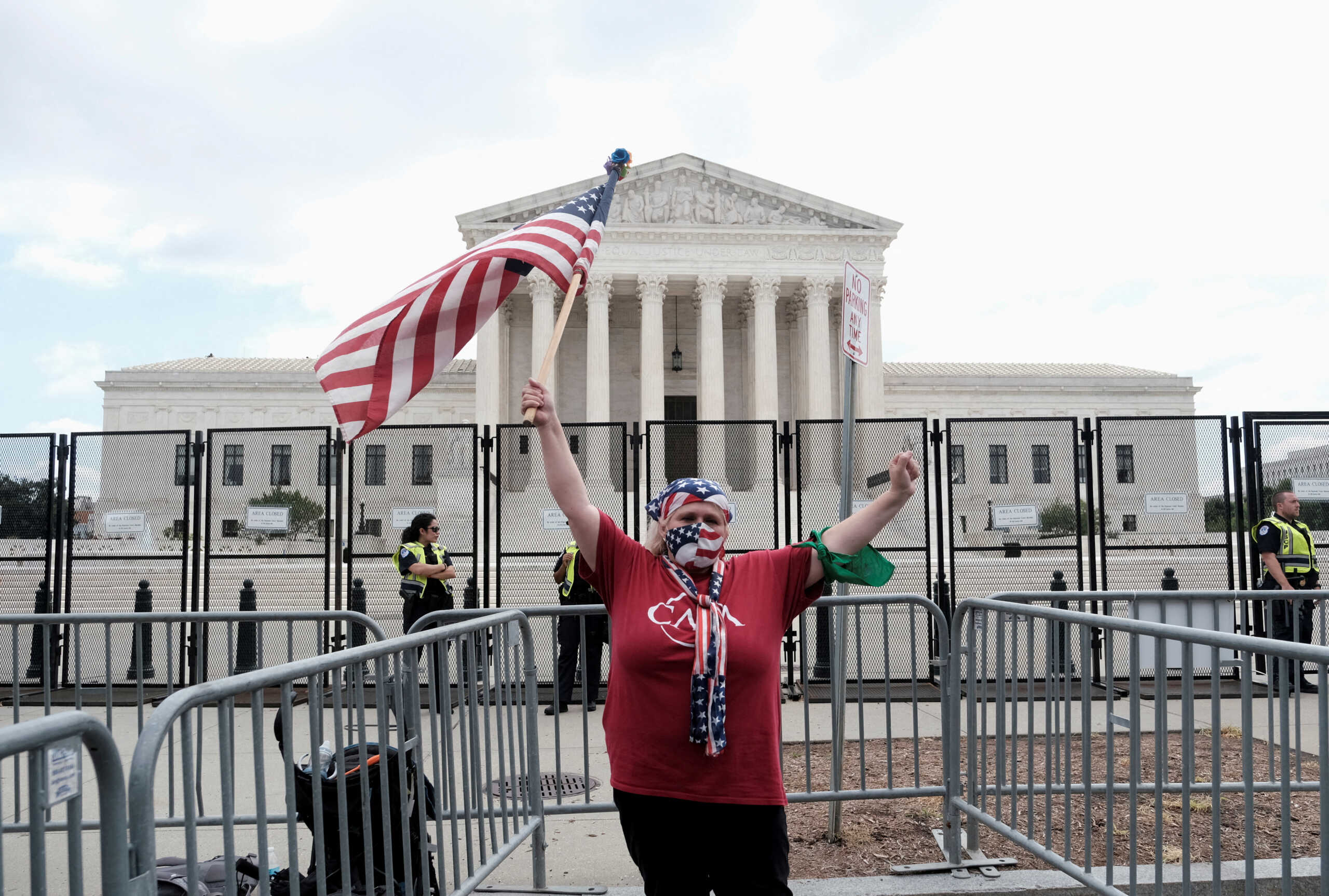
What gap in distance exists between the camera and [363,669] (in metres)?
3.73

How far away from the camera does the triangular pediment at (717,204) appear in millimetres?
47844

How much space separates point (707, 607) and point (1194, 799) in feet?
15.3

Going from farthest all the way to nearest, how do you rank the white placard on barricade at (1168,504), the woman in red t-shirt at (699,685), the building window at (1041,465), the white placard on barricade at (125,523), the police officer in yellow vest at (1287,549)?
the building window at (1041,465), the white placard on barricade at (125,523), the white placard on barricade at (1168,504), the police officer in yellow vest at (1287,549), the woman in red t-shirt at (699,685)

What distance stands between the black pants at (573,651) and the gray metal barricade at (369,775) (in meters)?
3.20

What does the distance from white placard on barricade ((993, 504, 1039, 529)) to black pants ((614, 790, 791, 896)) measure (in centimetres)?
878

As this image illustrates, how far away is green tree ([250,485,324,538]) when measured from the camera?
12078 millimetres

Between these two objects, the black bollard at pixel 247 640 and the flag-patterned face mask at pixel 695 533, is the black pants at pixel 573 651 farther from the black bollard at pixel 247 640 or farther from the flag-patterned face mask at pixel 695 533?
the flag-patterned face mask at pixel 695 533

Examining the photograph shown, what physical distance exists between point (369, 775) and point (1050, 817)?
2.84 meters

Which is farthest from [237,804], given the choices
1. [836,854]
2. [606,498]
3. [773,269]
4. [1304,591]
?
[773,269]

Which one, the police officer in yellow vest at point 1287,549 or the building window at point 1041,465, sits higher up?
the building window at point 1041,465

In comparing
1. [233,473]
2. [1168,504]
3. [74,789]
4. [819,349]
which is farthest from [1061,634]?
[819,349]

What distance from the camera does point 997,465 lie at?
1284cm

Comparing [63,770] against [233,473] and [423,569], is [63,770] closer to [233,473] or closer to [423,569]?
[423,569]

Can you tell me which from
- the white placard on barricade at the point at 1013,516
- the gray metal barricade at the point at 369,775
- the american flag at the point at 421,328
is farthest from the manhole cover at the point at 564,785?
the white placard on barricade at the point at 1013,516
